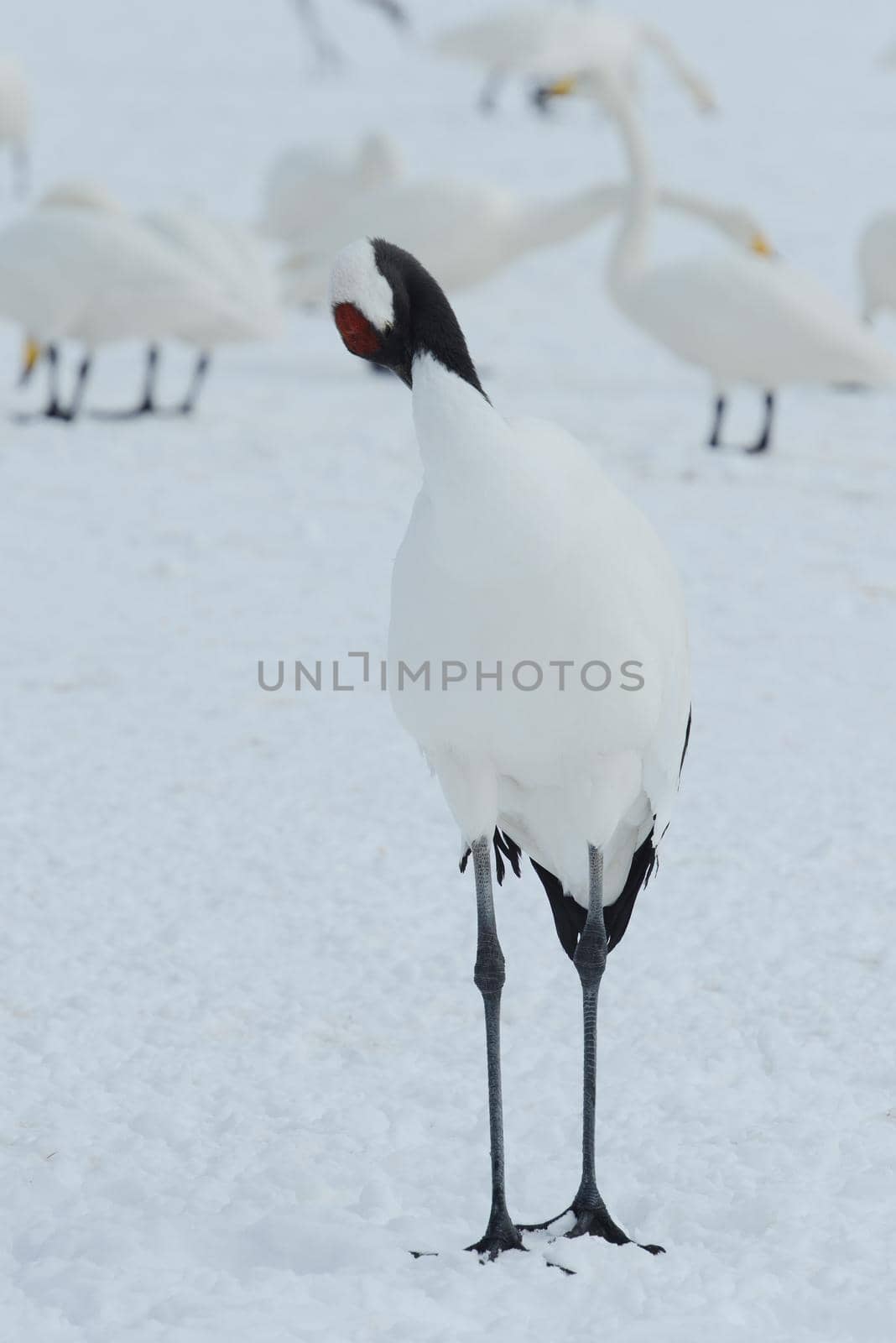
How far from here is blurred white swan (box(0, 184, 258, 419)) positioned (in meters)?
8.64

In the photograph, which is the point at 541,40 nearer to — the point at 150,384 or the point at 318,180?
the point at 318,180

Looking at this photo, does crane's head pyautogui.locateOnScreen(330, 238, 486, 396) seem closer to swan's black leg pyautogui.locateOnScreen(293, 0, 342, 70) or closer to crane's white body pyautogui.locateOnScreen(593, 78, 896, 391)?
crane's white body pyautogui.locateOnScreen(593, 78, 896, 391)

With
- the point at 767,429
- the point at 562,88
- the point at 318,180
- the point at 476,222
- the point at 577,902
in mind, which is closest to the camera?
the point at 577,902

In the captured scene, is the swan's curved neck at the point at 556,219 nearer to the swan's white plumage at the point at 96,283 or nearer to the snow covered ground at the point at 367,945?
the snow covered ground at the point at 367,945

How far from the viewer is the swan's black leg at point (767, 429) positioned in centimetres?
861

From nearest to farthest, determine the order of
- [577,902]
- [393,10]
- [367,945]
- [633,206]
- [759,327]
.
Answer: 1. [577,902]
2. [367,945]
3. [759,327]
4. [633,206]
5. [393,10]

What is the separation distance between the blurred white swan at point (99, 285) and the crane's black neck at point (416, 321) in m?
6.25

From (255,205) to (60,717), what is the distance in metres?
10.7

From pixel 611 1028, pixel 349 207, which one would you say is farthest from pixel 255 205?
pixel 611 1028

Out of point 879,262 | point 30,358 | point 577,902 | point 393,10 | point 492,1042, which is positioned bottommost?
point 492,1042

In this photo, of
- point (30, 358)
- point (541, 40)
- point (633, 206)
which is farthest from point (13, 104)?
point (633, 206)

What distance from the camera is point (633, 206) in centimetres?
959

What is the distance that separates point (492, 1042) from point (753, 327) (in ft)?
18.8

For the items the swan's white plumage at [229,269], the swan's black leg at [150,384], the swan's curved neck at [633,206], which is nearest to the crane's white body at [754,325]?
the swan's curved neck at [633,206]
